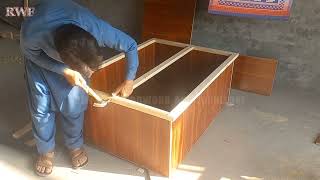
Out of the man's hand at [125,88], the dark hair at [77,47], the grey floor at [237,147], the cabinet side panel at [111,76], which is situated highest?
the dark hair at [77,47]

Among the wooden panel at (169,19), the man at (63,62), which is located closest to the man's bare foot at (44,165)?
the man at (63,62)

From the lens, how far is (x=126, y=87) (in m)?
1.63

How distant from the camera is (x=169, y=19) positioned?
2.94 m

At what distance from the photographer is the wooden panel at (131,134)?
5.25 ft

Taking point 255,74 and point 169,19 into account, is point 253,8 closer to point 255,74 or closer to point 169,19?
point 255,74

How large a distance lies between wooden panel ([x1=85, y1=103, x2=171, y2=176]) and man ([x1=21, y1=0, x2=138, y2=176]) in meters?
0.11

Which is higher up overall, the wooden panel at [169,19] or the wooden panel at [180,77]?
the wooden panel at [169,19]

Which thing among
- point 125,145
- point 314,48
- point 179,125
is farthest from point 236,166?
point 314,48

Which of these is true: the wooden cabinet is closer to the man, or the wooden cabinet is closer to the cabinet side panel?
the cabinet side panel

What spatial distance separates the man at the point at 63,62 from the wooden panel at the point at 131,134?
0.11m

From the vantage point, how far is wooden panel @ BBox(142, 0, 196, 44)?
9.39 feet

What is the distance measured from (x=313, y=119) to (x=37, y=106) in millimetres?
1965

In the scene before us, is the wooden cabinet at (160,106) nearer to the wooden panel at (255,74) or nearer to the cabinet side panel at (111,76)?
the cabinet side panel at (111,76)

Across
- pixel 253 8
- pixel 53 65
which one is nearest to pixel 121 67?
pixel 53 65
